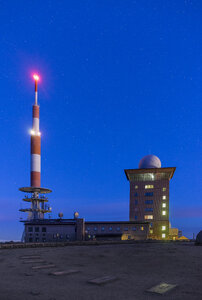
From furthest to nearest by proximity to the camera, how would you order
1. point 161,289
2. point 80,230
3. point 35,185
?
point 35,185, point 80,230, point 161,289

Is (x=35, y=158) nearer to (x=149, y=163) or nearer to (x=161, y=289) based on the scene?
(x=149, y=163)

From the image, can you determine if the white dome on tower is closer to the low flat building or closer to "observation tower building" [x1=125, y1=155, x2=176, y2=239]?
"observation tower building" [x1=125, y1=155, x2=176, y2=239]

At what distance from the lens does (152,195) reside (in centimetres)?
8588

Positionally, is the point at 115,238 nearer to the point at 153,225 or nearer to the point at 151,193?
the point at 153,225

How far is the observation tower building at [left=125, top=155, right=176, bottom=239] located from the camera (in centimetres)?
8194

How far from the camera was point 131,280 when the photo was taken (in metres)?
10.6

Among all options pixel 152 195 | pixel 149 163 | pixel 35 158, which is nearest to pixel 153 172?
pixel 149 163

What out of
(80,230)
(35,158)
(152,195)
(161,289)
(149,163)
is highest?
(35,158)

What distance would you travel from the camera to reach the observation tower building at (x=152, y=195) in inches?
3226

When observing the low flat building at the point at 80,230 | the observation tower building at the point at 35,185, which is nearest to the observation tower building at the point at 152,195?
the low flat building at the point at 80,230

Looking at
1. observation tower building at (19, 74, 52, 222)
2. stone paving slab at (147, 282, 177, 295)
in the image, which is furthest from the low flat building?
stone paving slab at (147, 282, 177, 295)

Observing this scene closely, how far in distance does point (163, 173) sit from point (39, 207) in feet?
163

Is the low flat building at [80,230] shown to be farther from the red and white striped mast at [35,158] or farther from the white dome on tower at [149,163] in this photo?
the white dome on tower at [149,163]

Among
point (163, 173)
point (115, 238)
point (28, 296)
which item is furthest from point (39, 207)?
point (28, 296)
